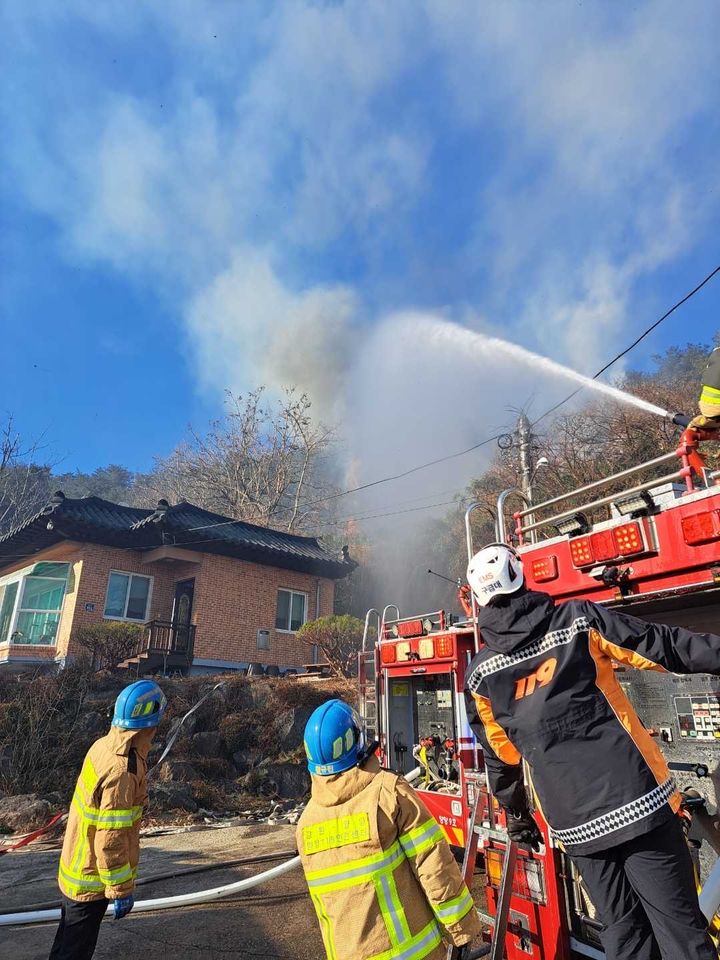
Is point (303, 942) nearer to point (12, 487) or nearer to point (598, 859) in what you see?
point (598, 859)

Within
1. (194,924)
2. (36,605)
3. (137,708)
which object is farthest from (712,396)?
(36,605)

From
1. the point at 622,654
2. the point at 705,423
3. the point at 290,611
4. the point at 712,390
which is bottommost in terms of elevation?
the point at 622,654

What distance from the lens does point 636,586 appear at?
11.6 feet

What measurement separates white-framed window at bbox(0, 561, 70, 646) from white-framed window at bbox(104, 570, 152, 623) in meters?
1.28

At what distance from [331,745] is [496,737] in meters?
0.96

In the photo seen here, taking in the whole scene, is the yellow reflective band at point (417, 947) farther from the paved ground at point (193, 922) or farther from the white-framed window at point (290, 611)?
the white-framed window at point (290, 611)

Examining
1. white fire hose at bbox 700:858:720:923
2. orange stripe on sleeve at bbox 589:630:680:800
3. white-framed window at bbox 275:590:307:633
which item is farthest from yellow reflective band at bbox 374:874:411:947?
white-framed window at bbox 275:590:307:633

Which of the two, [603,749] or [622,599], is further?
[622,599]

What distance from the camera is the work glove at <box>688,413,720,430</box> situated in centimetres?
337

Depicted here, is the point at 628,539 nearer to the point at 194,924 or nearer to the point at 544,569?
the point at 544,569

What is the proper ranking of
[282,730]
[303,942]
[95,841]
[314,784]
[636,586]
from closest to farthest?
[314,784]
[95,841]
[636,586]
[303,942]
[282,730]

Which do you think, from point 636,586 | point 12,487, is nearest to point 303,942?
point 636,586

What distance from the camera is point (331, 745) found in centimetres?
218

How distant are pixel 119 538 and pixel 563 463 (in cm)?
1333
